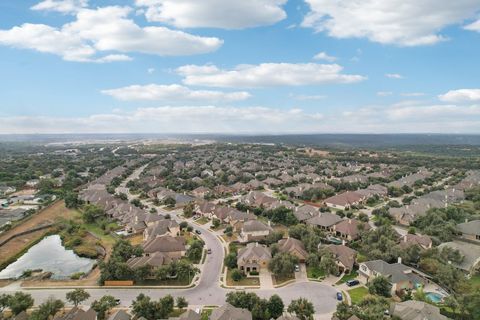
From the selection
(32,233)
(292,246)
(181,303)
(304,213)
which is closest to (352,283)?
(292,246)

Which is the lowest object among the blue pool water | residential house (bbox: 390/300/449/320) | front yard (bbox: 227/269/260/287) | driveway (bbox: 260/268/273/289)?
front yard (bbox: 227/269/260/287)

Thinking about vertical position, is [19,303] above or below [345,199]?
below

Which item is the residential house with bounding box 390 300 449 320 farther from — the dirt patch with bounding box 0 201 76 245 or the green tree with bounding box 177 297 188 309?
the dirt patch with bounding box 0 201 76 245

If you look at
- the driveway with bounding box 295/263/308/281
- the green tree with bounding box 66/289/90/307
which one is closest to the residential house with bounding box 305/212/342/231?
the driveway with bounding box 295/263/308/281

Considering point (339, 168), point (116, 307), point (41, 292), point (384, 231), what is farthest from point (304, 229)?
point (339, 168)

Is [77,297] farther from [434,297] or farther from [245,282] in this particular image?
[434,297]

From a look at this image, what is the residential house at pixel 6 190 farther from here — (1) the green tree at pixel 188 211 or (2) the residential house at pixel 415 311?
(2) the residential house at pixel 415 311
